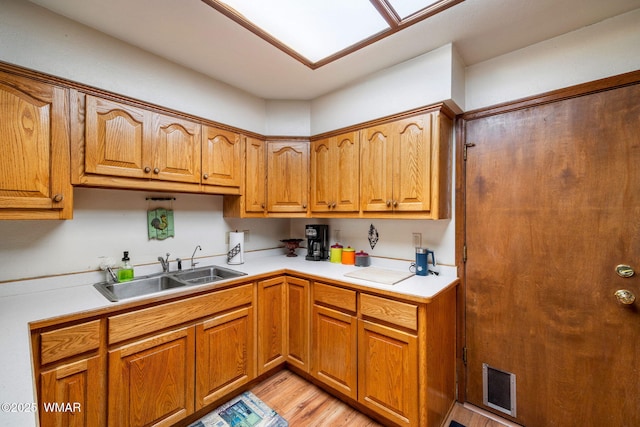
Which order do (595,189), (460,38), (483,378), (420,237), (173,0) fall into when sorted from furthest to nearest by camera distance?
1. (420,237)
2. (483,378)
3. (460,38)
4. (595,189)
5. (173,0)

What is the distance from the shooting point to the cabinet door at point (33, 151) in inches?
51.6

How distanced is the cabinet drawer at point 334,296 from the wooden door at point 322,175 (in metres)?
0.71

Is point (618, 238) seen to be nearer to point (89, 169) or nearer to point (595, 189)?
point (595, 189)

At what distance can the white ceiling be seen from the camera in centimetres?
142

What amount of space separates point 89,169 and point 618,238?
2.98 meters

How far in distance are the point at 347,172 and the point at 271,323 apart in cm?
139

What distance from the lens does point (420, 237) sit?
214 cm

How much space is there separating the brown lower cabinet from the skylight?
5.20 feet

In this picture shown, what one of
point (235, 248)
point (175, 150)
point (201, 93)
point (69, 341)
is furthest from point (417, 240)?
point (69, 341)

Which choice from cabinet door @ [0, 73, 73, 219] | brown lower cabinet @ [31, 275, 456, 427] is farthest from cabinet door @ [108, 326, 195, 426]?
cabinet door @ [0, 73, 73, 219]

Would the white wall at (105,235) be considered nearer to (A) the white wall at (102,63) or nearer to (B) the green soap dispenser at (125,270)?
(B) the green soap dispenser at (125,270)

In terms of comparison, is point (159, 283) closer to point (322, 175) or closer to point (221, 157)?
point (221, 157)

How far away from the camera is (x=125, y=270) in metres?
1.79

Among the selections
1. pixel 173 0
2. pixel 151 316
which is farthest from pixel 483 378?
pixel 173 0
